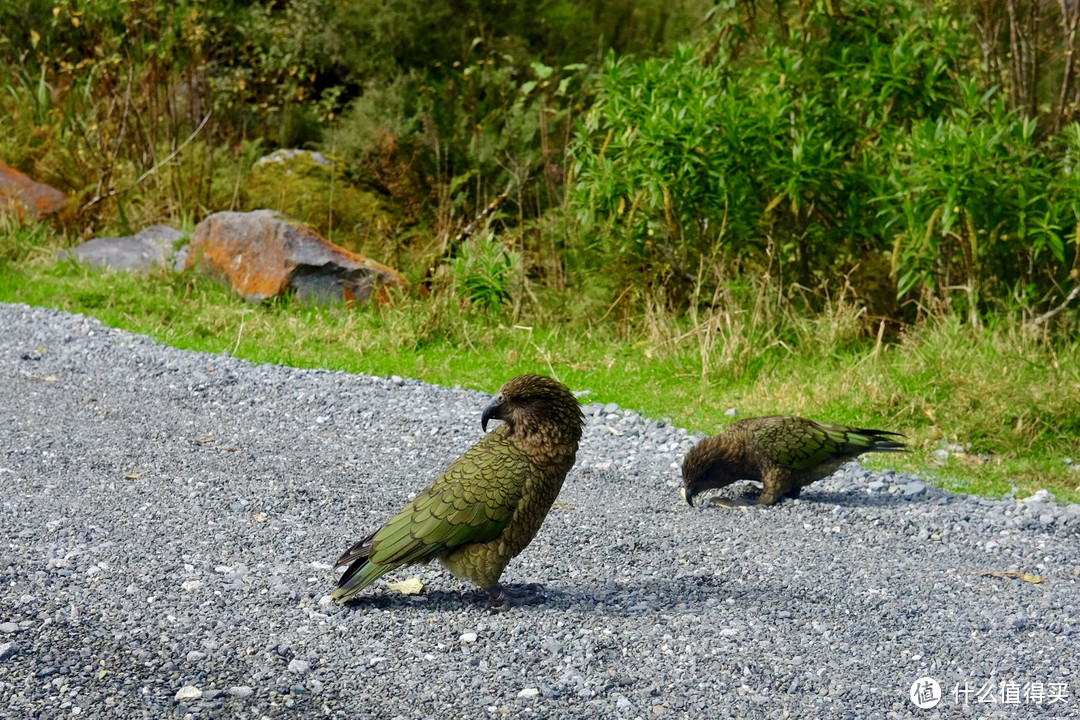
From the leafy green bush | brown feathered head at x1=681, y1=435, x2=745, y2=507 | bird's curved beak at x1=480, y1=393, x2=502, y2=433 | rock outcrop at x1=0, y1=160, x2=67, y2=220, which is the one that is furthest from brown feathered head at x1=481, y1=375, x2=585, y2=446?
rock outcrop at x1=0, y1=160, x2=67, y2=220

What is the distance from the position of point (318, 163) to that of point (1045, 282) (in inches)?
307

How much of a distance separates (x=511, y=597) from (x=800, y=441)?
2.02 m

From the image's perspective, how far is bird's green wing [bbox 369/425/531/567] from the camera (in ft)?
12.5

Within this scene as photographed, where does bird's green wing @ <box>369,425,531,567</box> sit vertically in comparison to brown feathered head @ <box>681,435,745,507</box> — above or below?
above

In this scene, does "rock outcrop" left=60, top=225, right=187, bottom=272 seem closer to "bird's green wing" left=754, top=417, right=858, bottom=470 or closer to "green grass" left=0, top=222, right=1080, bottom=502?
"green grass" left=0, top=222, right=1080, bottom=502

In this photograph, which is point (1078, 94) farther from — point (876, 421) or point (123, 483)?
point (123, 483)

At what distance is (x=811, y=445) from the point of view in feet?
18.0

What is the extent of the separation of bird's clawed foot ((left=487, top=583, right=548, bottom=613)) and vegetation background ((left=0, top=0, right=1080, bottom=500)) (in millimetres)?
2965

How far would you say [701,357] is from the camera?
809 centimetres

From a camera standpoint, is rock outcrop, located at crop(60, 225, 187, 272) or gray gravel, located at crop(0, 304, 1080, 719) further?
rock outcrop, located at crop(60, 225, 187, 272)

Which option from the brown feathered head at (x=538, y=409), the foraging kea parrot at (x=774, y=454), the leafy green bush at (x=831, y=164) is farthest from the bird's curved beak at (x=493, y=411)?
the leafy green bush at (x=831, y=164)

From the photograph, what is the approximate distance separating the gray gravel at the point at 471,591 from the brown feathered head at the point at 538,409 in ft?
2.29

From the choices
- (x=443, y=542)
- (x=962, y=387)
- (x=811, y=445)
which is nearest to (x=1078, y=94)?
(x=962, y=387)

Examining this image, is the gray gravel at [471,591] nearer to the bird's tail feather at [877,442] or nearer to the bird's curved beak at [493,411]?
the bird's tail feather at [877,442]
